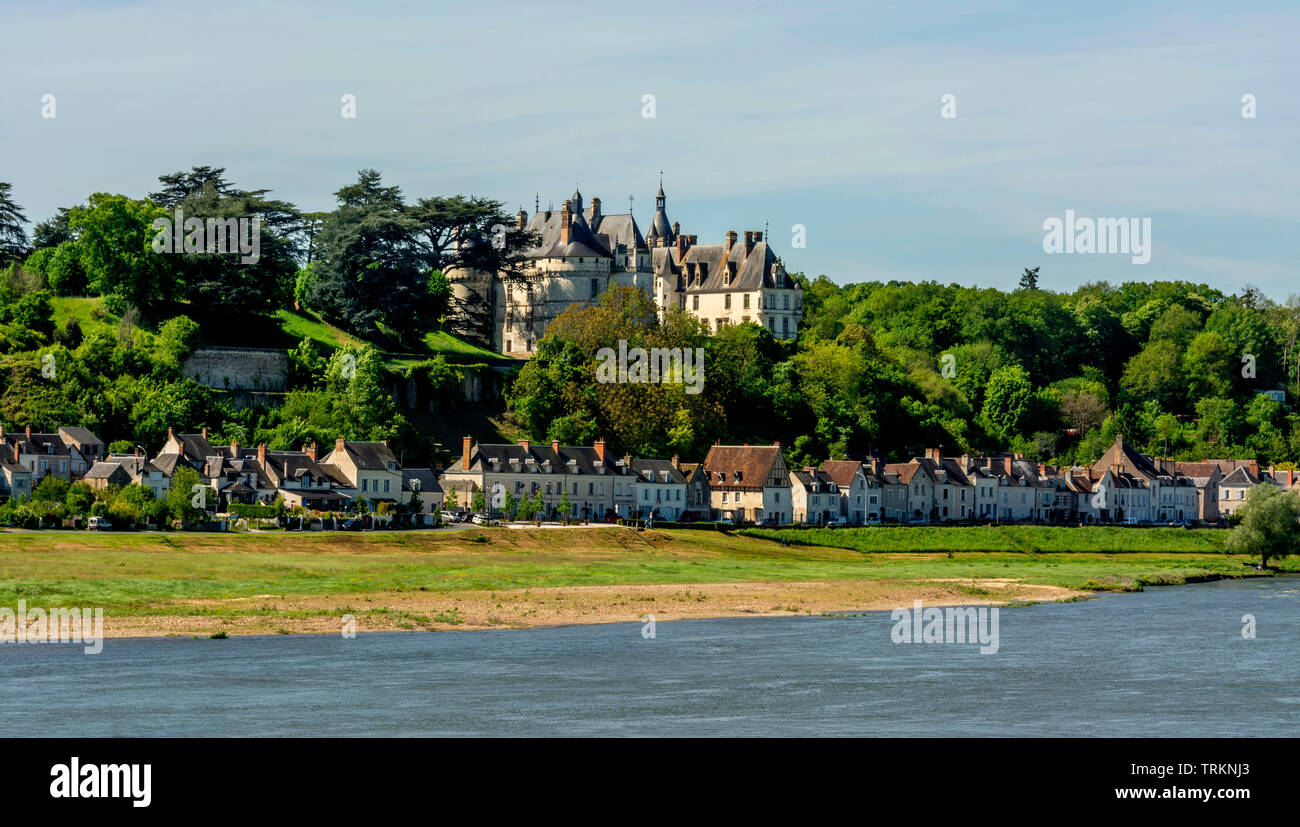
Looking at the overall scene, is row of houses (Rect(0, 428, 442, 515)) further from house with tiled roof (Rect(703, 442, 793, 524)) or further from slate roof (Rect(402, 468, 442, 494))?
house with tiled roof (Rect(703, 442, 793, 524))

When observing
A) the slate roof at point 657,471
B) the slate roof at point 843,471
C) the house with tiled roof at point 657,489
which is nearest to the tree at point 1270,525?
the slate roof at point 843,471

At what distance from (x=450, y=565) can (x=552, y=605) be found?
1246cm

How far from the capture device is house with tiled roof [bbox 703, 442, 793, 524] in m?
100

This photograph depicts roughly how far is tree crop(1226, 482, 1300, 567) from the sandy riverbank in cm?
2047

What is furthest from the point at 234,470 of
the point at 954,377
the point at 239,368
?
the point at 954,377

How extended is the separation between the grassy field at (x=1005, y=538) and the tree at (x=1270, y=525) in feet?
32.7

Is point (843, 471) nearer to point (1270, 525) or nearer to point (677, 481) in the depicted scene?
point (677, 481)

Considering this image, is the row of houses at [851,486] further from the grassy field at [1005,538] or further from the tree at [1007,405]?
the tree at [1007,405]

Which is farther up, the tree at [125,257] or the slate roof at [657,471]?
the tree at [125,257]

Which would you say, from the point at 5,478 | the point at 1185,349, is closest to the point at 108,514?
the point at 5,478

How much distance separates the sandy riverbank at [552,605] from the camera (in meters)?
50.1

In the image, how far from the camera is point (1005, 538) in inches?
3799
